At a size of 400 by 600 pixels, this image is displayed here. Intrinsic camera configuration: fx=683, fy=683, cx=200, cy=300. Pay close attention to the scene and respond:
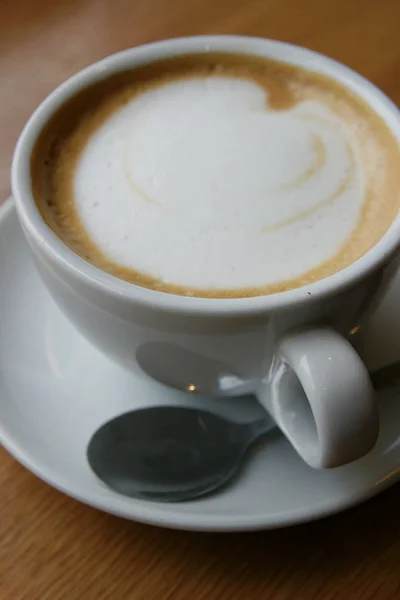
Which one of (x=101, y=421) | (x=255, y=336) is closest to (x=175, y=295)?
(x=255, y=336)

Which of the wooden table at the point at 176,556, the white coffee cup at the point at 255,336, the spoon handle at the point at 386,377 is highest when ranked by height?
the white coffee cup at the point at 255,336

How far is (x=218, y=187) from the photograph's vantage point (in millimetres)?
603

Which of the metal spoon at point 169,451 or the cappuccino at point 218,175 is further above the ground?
the cappuccino at point 218,175

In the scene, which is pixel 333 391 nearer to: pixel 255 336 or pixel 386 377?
pixel 255 336

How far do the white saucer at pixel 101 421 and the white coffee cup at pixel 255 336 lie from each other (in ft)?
0.15

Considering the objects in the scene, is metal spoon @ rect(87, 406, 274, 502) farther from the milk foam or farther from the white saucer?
the milk foam

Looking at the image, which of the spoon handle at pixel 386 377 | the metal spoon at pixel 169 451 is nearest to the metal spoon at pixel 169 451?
the metal spoon at pixel 169 451

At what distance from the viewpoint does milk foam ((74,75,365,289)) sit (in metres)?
0.56

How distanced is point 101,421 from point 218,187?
0.24m

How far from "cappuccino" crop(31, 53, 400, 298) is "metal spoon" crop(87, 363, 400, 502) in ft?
0.45

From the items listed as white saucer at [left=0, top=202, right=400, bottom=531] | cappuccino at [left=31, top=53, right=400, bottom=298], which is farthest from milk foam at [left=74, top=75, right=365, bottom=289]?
white saucer at [left=0, top=202, right=400, bottom=531]

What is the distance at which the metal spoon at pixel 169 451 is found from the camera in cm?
56

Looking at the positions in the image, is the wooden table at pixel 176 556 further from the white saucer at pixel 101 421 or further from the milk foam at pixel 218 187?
the milk foam at pixel 218 187

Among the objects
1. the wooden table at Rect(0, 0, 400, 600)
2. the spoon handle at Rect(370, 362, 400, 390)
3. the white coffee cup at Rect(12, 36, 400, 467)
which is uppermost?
the white coffee cup at Rect(12, 36, 400, 467)
